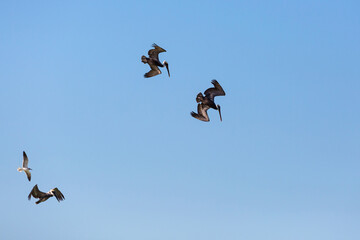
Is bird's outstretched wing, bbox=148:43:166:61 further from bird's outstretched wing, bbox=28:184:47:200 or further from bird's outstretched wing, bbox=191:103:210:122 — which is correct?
bird's outstretched wing, bbox=28:184:47:200

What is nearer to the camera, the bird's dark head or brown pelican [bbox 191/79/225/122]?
brown pelican [bbox 191/79/225/122]

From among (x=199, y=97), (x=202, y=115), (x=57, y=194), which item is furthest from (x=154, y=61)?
(x=57, y=194)

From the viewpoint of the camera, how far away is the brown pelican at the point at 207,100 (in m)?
42.8

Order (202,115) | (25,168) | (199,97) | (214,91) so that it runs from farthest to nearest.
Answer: (25,168), (202,115), (199,97), (214,91)

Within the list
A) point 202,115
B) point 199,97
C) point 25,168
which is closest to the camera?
point 199,97

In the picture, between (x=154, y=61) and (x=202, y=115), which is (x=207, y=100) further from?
(x=154, y=61)

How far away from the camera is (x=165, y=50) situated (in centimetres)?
4344

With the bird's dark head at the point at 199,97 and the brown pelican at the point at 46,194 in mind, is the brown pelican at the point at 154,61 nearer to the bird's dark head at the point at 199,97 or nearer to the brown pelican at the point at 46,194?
the bird's dark head at the point at 199,97

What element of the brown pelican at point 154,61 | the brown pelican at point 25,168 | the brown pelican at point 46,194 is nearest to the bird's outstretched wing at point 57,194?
the brown pelican at point 46,194

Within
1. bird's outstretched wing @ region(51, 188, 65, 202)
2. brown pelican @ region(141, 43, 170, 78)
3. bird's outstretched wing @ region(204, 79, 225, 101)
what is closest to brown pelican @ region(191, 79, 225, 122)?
bird's outstretched wing @ region(204, 79, 225, 101)

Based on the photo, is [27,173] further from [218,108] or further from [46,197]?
[218,108]

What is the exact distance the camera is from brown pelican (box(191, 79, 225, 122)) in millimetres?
42756

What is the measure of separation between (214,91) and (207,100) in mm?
816

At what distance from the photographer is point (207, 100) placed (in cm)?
4334
